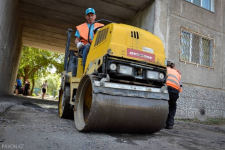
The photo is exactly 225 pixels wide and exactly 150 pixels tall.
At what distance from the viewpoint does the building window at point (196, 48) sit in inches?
304

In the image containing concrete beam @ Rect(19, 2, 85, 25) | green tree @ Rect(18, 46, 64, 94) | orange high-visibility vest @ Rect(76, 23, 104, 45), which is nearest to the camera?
orange high-visibility vest @ Rect(76, 23, 104, 45)

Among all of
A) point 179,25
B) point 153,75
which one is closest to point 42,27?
point 179,25

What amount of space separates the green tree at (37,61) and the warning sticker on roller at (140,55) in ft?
67.6

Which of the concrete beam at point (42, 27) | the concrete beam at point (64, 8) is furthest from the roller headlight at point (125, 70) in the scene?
the concrete beam at point (42, 27)

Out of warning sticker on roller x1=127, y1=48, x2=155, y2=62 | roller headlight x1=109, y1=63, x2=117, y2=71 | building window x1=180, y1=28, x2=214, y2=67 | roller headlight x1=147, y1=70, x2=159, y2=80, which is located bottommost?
roller headlight x1=147, y1=70, x2=159, y2=80

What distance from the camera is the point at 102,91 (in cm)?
288

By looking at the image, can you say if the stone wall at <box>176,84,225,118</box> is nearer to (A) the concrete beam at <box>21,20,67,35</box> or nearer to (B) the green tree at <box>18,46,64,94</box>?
(A) the concrete beam at <box>21,20,67,35</box>

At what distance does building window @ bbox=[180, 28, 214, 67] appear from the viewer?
7.71 m

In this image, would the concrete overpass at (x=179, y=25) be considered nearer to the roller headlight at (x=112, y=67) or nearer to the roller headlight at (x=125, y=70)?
the roller headlight at (x=125, y=70)

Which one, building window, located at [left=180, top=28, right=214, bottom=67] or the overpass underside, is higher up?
the overpass underside

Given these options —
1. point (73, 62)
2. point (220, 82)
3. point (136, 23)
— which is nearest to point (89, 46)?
point (73, 62)

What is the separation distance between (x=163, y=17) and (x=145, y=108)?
510 cm

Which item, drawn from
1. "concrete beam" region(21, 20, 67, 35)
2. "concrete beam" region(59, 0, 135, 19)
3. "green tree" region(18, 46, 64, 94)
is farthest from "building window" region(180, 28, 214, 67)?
"green tree" region(18, 46, 64, 94)

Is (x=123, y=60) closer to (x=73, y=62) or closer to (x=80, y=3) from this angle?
(x=73, y=62)
